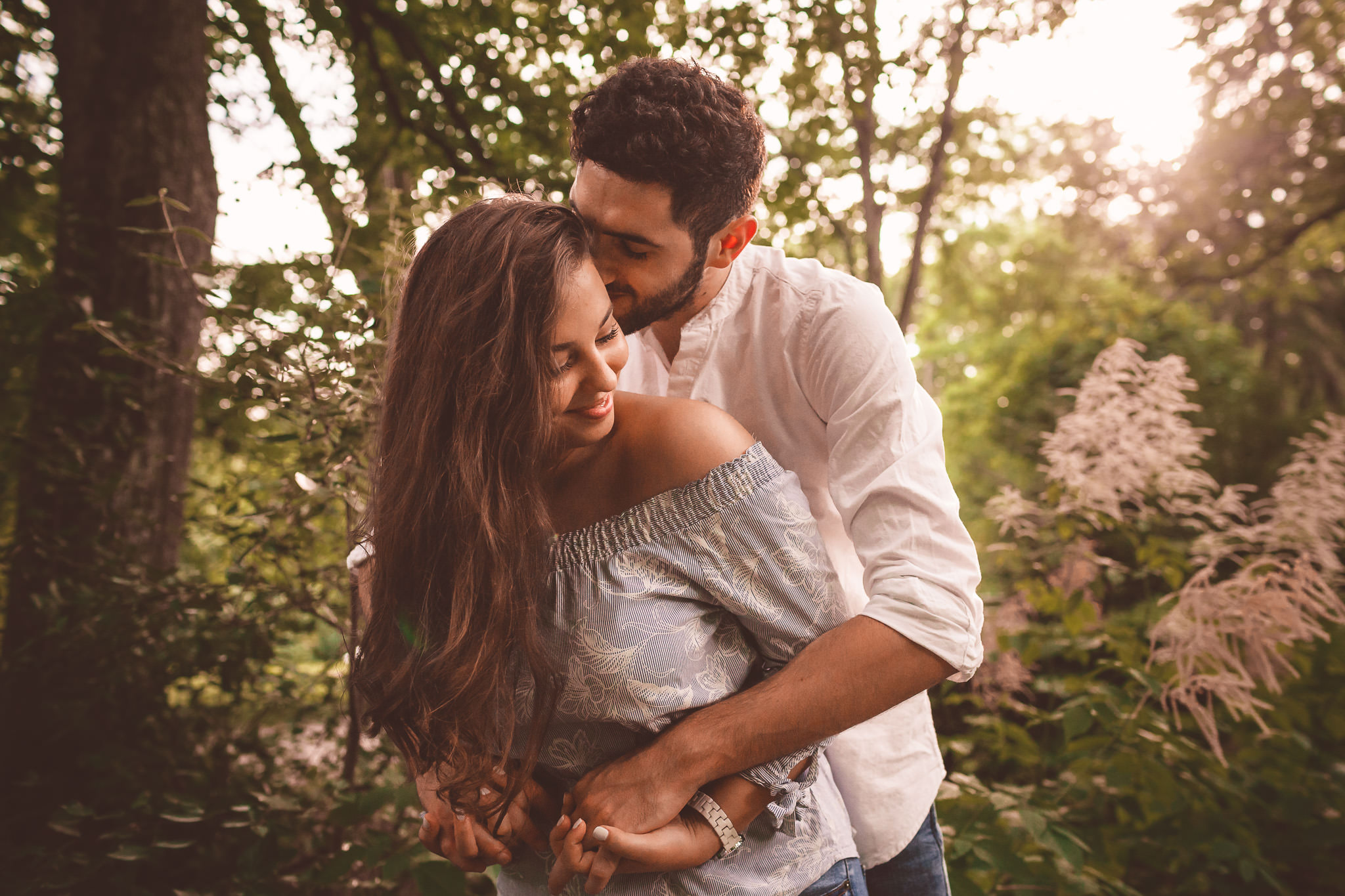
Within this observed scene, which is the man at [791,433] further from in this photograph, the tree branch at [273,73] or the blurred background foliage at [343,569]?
the tree branch at [273,73]

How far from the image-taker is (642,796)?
1.09 meters

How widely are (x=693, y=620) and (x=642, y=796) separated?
0.25 metres

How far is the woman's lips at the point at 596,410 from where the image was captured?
122cm

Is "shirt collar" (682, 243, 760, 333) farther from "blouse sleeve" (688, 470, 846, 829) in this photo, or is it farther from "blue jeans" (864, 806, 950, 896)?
"blue jeans" (864, 806, 950, 896)

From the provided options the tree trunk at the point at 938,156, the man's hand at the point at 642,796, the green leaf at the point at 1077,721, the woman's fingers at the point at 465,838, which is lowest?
the green leaf at the point at 1077,721

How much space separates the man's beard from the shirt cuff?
733 mm

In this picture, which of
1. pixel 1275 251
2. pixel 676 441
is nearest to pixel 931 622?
pixel 676 441

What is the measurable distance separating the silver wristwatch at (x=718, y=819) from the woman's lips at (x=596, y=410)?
0.58m

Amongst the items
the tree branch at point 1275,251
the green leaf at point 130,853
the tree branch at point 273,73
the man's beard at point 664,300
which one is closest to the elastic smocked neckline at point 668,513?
the man's beard at point 664,300

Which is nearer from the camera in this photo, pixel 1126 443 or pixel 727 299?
pixel 727 299

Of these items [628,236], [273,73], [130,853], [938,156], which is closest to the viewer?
[628,236]

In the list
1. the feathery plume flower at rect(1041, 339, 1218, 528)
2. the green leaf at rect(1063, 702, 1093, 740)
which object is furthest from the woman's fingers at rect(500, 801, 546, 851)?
the feathery plume flower at rect(1041, 339, 1218, 528)

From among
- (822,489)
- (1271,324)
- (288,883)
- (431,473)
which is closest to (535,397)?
(431,473)

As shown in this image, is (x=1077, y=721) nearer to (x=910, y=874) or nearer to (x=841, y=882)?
(x=910, y=874)
